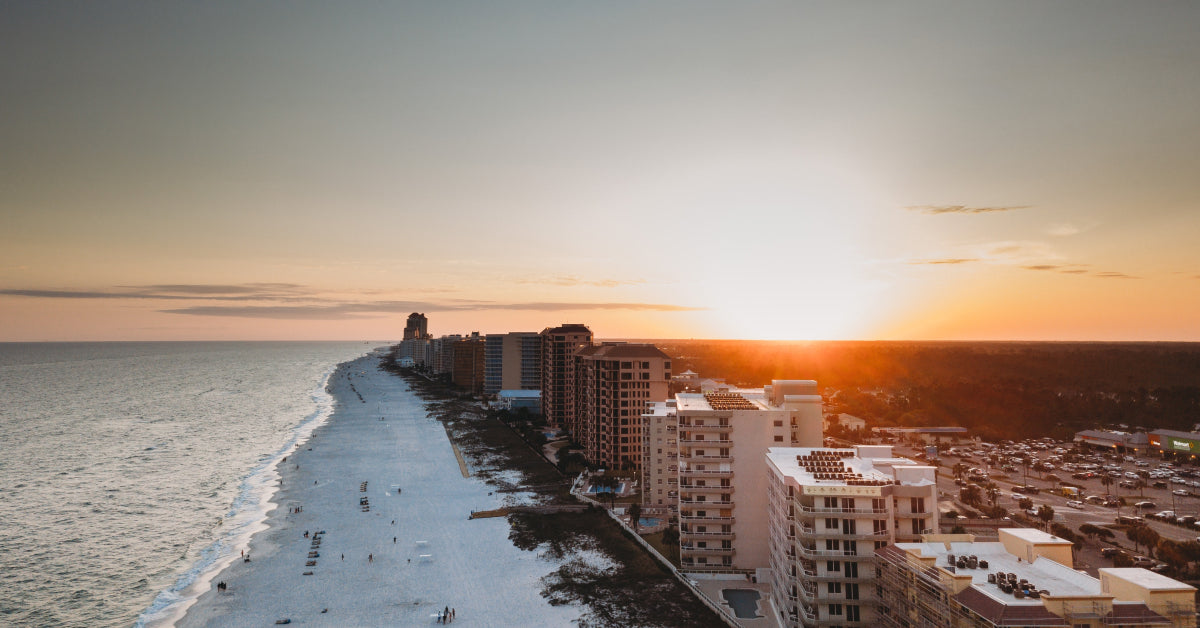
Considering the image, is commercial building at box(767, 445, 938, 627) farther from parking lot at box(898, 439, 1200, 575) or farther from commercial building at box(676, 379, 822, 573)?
parking lot at box(898, 439, 1200, 575)

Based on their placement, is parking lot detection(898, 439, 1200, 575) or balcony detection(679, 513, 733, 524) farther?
parking lot detection(898, 439, 1200, 575)

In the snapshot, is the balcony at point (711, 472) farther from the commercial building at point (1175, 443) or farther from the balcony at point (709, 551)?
the commercial building at point (1175, 443)

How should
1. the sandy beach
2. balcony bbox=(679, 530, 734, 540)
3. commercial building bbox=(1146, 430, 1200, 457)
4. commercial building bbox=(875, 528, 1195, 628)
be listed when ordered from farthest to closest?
commercial building bbox=(1146, 430, 1200, 457)
balcony bbox=(679, 530, 734, 540)
the sandy beach
commercial building bbox=(875, 528, 1195, 628)

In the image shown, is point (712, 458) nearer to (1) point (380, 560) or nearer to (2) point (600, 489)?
(2) point (600, 489)

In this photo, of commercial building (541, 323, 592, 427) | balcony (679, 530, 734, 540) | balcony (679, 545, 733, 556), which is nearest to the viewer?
balcony (679, 530, 734, 540)

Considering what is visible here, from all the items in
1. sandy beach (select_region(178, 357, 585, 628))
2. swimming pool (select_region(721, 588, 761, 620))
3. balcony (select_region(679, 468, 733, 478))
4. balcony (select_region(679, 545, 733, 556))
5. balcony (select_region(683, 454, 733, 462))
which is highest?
balcony (select_region(683, 454, 733, 462))

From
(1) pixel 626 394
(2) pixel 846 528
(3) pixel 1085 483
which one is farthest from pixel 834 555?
(3) pixel 1085 483

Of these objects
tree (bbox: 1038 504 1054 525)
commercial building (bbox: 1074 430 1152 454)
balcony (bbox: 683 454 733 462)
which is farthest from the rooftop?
commercial building (bbox: 1074 430 1152 454)
